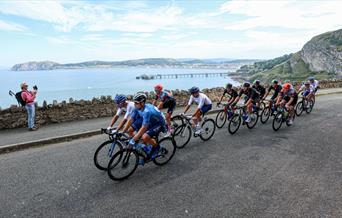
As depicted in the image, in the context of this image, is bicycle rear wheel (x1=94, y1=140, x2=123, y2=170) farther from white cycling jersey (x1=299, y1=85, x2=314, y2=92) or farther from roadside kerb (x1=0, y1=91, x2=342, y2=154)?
white cycling jersey (x1=299, y1=85, x2=314, y2=92)

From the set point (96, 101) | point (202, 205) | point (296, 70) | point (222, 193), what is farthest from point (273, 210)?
point (296, 70)

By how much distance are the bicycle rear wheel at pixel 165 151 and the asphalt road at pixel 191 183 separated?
20 cm

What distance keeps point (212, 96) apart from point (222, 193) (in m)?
13.0

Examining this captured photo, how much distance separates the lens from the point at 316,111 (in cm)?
1419

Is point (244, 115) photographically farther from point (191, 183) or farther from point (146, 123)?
point (146, 123)

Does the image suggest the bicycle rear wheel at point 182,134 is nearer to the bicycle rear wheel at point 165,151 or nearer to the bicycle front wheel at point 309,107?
the bicycle rear wheel at point 165,151

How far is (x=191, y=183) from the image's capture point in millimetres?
5438

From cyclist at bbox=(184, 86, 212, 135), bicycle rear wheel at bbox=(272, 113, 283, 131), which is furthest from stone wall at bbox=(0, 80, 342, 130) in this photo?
bicycle rear wheel at bbox=(272, 113, 283, 131)

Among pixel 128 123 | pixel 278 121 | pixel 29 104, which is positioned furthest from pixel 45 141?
pixel 278 121

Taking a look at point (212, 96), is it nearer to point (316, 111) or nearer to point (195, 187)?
point (316, 111)

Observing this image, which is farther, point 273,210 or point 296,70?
point 296,70

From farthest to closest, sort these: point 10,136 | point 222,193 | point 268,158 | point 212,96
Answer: point 212,96, point 10,136, point 268,158, point 222,193

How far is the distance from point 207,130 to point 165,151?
8.89 ft

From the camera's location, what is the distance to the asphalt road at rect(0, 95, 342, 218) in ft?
14.6
